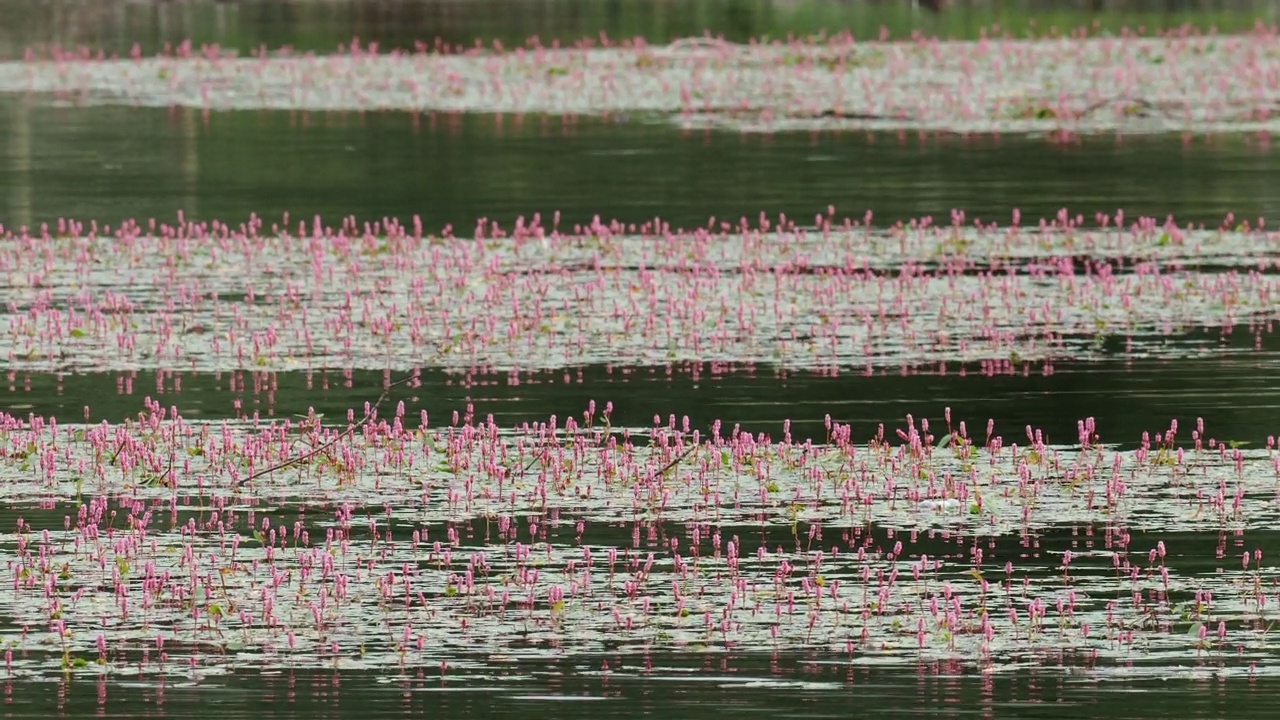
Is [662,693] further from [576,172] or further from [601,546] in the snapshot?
[576,172]

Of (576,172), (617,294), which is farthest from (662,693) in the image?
(576,172)

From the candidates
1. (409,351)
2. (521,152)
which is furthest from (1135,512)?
(521,152)

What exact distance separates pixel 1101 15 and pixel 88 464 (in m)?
51.8

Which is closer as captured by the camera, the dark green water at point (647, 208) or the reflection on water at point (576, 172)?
the dark green water at point (647, 208)

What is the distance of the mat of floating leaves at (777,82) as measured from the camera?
4219cm

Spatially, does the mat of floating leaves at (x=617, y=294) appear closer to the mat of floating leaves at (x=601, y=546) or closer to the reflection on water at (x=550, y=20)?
the mat of floating leaves at (x=601, y=546)

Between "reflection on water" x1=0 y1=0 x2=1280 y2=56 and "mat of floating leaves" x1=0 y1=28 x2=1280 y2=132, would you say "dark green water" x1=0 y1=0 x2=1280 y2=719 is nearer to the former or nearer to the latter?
"reflection on water" x1=0 y1=0 x2=1280 y2=56

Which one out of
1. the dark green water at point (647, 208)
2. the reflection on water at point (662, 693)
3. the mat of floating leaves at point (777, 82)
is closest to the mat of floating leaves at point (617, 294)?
the dark green water at point (647, 208)

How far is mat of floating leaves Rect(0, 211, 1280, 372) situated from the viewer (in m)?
20.0

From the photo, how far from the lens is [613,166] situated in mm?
34500

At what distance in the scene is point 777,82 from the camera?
4800cm

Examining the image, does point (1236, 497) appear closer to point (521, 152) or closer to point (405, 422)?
point (405, 422)

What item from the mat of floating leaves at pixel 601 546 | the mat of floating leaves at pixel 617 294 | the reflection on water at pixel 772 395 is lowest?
the mat of floating leaves at pixel 601 546

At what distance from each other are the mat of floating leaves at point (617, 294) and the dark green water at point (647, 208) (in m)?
0.92
